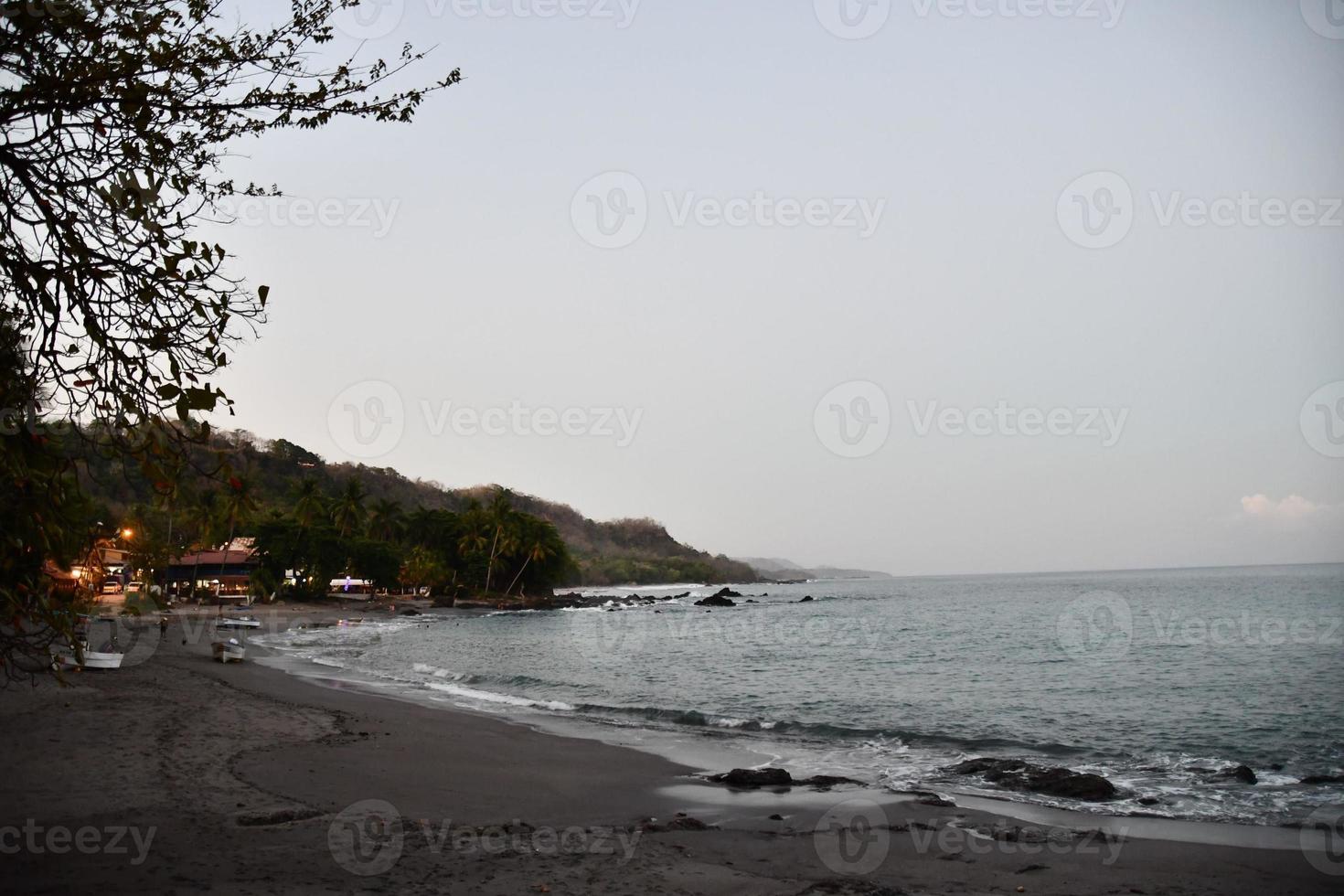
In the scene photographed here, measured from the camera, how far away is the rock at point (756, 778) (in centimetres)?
1371

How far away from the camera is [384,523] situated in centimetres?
11700

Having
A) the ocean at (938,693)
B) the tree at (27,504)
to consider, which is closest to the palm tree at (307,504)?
the ocean at (938,693)

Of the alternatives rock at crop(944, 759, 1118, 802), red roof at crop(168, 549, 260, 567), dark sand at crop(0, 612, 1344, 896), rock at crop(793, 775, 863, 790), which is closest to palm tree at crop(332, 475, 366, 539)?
red roof at crop(168, 549, 260, 567)

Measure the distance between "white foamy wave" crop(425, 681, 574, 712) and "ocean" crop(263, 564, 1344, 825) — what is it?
0.14 m

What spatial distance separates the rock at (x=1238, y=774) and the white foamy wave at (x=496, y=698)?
51.8ft

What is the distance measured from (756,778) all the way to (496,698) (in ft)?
52.0

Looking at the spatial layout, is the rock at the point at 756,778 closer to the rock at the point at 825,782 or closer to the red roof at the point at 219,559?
the rock at the point at 825,782

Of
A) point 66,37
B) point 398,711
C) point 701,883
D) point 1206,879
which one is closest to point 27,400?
point 66,37

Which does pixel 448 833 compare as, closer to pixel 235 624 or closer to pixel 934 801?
pixel 934 801

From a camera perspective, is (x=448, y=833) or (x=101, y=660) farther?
(x=101, y=660)

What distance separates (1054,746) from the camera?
→ 754 inches

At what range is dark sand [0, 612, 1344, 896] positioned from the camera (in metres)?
7.65

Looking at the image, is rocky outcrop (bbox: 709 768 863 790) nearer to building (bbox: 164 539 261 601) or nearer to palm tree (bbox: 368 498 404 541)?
building (bbox: 164 539 261 601)

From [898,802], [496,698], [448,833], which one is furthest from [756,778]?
[496,698]
